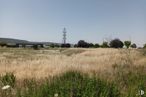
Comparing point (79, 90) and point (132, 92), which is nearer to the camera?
point (79, 90)

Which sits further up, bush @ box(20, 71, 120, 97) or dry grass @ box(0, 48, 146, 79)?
bush @ box(20, 71, 120, 97)

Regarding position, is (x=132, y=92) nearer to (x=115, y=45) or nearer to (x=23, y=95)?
(x=23, y=95)

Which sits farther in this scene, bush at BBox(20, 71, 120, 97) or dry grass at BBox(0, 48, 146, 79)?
dry grass at BBox(0, 48, 146, 79)

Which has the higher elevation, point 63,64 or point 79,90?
point 79,90

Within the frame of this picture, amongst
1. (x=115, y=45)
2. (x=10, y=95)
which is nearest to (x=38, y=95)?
(x=10, y=95)

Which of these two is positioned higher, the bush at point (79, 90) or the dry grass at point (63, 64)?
the bush at point (79, 90)

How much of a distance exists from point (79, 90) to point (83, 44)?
100602 mm

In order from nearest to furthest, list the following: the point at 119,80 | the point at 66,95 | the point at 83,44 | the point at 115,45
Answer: the point at 66,95 → the point at 119,80 → the point at 115,45 → the point at 83,44

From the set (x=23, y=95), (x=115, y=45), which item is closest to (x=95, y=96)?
(x=23, y=95)

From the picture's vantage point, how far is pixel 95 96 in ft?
21.9

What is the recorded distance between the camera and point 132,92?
23.6 feet

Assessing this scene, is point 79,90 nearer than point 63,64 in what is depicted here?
Yes

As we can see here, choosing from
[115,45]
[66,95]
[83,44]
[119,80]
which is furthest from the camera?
[83,44]

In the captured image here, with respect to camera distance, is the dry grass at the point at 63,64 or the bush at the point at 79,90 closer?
the bush at the point at 79,90
